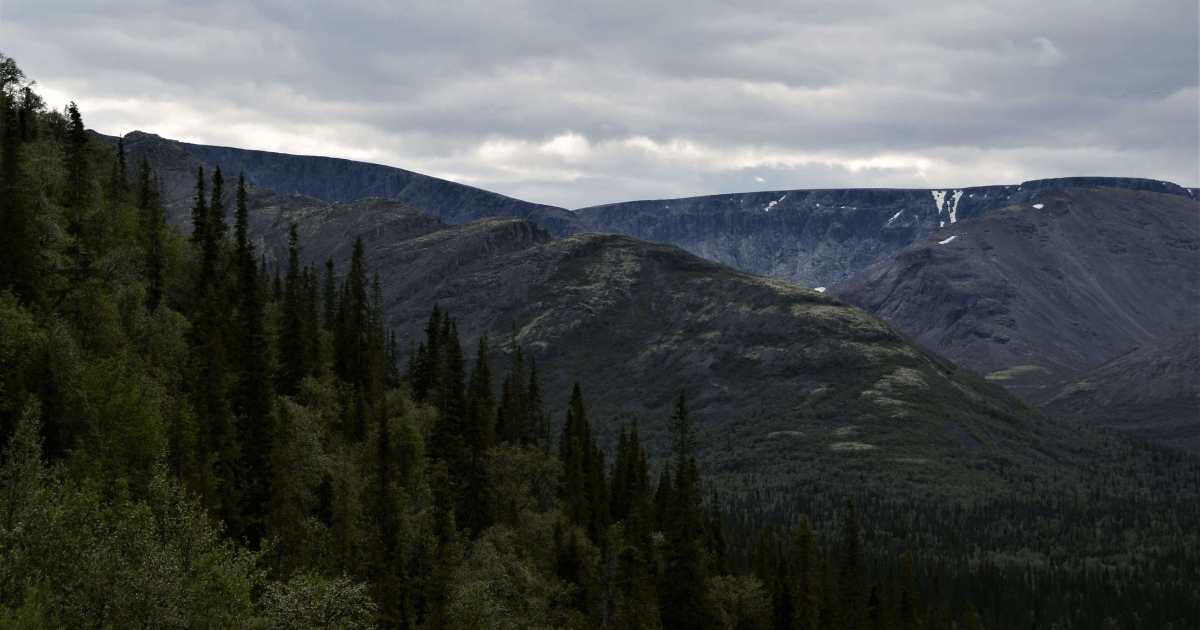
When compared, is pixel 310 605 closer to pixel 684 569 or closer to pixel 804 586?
pixel 684 569

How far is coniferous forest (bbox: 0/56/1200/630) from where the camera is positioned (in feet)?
176

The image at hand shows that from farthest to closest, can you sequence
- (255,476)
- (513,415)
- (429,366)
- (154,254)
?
(513,415) → (429,366) → (154,254) → (255,476)

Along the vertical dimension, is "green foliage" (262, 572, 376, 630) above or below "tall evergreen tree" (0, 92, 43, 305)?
below

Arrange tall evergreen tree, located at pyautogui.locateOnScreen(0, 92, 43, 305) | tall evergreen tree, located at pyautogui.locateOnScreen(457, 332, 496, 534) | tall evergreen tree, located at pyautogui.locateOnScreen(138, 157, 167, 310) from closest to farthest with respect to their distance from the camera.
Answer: tall evergreen tree, located at pyautogui.locateOnScreen(0, 92, 43, 305), tall evergreen tree, located at pyautogui.locateOnScreen(138, 157, 167, 310), tall evergreen tree, located at pyautogui.locateOnScreen(457, 332, 496, 534)

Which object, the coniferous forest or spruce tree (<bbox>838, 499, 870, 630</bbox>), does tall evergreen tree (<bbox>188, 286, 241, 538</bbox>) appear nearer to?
the coniferous forest

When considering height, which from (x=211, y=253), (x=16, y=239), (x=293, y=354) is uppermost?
(x=16, y=239)

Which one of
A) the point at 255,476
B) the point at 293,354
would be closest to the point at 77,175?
the point at 293,354

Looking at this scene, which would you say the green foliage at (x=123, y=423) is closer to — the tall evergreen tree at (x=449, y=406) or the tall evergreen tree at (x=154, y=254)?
the tall evergreen tree at (x=154, y=254)

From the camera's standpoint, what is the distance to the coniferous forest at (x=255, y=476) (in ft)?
176

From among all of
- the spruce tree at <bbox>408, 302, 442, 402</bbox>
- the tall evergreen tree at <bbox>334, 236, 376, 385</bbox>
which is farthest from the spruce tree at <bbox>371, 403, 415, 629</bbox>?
the spruce tree at <bbox>408, 302, 442, 402</bbox>

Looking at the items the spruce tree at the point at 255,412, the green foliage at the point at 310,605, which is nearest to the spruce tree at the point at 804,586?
the spruce tree at the point at 255,412

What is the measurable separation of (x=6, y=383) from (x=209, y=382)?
1947 cm

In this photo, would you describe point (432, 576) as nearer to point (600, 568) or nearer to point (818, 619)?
point (600, 568)

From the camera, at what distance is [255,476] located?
8706 centimetres
